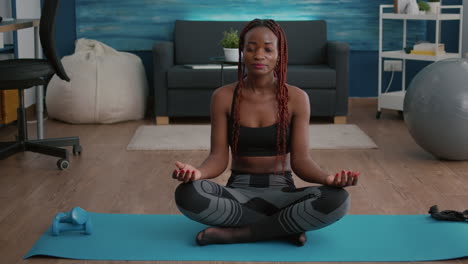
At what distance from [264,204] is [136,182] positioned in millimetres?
1139

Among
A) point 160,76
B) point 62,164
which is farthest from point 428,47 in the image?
point 62,164

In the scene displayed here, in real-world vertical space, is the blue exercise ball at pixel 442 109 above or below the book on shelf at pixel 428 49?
below

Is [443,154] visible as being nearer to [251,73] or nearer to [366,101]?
[251,73]

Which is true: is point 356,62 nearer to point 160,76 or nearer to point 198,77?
point 198,77

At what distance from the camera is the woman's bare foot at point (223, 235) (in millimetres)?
2436

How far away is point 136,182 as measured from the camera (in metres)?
3.50

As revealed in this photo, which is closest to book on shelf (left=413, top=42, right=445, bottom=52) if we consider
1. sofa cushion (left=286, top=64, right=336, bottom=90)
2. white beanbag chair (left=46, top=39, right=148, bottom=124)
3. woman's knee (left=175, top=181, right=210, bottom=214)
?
sofa cushion (left=286, top=64, right=336, bottom=90)

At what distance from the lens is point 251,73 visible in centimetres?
252

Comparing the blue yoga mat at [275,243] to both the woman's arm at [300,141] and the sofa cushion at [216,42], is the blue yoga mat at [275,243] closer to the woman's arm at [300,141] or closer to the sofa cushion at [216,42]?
the woman's arm at [300,141]

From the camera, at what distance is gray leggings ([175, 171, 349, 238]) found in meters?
2.36

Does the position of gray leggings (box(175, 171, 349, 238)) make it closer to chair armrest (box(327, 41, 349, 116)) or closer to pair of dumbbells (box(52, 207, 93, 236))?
pair of dumbbells (box(52, 207, 93, 236))

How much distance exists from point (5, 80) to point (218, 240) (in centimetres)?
171

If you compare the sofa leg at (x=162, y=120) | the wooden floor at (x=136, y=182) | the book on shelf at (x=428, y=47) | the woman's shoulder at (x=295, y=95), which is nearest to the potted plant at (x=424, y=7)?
the book on shelf at (x=428, y=47)

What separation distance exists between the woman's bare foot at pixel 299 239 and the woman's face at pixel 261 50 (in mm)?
572
